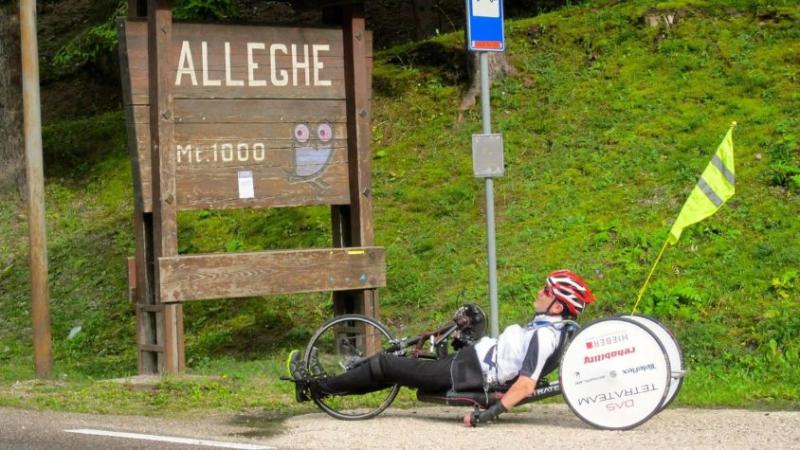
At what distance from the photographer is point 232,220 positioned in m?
17.2

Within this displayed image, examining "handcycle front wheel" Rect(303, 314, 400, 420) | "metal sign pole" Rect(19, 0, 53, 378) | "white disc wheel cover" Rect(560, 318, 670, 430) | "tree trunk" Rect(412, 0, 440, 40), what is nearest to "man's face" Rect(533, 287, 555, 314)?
"white disc wheel cover" Rect(560, 318, 670, 430)

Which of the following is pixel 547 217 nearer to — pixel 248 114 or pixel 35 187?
pixel 248 114

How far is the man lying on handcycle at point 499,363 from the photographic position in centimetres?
830

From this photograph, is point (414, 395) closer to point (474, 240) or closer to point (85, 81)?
point (474, 240)

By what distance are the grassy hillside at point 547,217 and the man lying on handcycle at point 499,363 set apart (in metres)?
1.45

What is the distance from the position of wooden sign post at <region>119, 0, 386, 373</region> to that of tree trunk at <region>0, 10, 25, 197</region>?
8856 millimetres

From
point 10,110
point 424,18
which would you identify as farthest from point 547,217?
point 424,18

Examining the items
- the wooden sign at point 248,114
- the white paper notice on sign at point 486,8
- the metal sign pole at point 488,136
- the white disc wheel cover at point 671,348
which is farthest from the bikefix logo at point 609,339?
the wooden sign at point 248,114

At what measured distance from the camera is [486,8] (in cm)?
996

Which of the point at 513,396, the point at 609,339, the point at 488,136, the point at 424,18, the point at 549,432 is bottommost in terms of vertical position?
the point at 549,432

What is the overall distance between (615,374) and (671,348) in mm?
520

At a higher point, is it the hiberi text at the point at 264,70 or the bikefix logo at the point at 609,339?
the hiberi text at the point at 264,70

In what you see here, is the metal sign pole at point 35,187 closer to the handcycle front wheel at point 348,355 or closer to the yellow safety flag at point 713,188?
the handcycle front wheel at point 348,355

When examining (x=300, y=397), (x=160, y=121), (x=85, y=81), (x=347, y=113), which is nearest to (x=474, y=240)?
(x=347, y=113)
